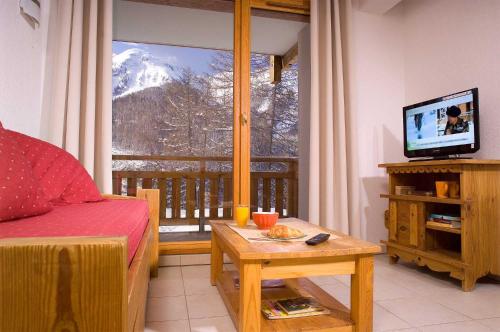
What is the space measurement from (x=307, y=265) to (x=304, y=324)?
0.25m

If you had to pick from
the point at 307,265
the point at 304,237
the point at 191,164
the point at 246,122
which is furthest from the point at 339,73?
the point at 307,265

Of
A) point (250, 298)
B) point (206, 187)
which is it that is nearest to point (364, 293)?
point (250, 298)

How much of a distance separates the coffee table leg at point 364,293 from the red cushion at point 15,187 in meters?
1.20

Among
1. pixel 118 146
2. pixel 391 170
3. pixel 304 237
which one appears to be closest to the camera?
pixel 304 237

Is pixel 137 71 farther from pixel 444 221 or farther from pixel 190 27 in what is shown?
pixel 444 221

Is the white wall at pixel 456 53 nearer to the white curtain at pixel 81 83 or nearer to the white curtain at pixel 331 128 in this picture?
the white curtain at pixel 331 128

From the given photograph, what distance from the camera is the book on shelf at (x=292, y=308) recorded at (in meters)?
1.38

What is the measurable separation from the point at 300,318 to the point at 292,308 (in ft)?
0.23

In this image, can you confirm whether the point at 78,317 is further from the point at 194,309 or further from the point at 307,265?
the point at 194,309

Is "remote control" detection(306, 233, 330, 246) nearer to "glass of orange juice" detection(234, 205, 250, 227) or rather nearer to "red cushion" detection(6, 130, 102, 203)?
"glass of orange juice" detection(234, 205, 250, 227)

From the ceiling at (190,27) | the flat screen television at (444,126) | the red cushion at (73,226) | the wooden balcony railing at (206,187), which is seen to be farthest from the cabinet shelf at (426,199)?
the red cushion at (73,226)

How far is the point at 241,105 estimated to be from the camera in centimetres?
291

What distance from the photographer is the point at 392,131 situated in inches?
124

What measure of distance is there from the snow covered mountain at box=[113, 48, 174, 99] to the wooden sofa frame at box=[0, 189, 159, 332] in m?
2.53
